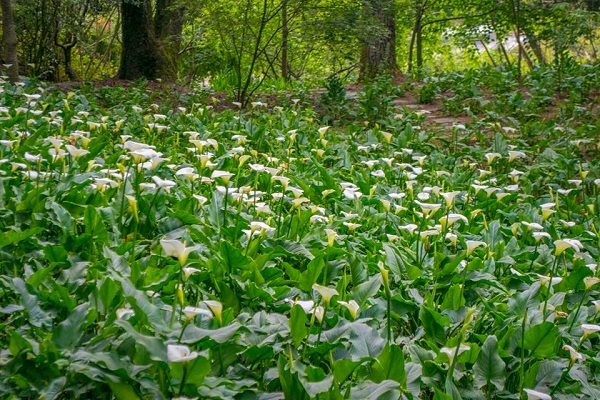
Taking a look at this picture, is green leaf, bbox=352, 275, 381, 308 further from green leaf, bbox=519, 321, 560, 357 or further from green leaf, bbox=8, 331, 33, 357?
green leaf, bbox=8, 331, 33, 357

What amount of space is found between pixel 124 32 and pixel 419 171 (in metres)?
6.38

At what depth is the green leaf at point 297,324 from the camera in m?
2.00

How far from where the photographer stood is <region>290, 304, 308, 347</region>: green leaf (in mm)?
2000

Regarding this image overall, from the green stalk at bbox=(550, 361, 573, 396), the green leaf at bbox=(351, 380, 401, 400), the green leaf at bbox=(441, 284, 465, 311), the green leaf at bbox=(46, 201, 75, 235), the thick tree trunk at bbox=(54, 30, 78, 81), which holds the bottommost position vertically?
the green stalk at bbox=(550, 361, 573, 396)

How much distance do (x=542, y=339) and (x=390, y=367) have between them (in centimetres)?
60

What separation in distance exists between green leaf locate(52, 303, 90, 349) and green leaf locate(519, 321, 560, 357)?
1443mm

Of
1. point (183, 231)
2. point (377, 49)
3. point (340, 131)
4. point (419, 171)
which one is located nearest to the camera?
point (183, 231)

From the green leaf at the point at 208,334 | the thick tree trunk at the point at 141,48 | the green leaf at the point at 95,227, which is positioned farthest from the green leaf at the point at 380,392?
the thick tree trunk at the point at 141,48

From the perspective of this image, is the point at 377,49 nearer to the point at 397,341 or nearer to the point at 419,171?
the point at 419,171

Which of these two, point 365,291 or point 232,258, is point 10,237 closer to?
point 232,258

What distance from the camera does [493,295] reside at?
2832mm

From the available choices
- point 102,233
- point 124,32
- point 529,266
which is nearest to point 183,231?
point 102,233

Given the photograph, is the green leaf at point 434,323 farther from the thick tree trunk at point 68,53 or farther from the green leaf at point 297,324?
the thick tree trunk at point 68,53

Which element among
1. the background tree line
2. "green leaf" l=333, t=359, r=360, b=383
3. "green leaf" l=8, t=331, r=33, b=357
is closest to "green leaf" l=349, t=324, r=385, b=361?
"green leaf" l=333, t=359, r=360, b=383
